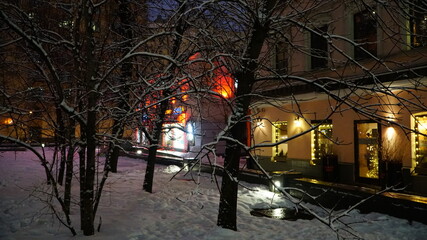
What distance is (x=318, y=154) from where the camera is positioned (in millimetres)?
16656

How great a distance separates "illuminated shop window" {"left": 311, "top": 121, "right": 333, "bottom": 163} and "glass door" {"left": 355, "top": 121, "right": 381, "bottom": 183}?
143 cm

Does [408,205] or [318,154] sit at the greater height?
[318,154]

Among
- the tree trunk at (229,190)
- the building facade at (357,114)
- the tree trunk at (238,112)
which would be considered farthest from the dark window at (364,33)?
the tree trunk at (229,190)

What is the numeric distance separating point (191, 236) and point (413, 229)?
5.66 meters

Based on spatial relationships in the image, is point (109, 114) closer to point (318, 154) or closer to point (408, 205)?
point (408, 205)

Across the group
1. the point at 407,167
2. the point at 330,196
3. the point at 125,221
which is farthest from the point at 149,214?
the point at 407,167

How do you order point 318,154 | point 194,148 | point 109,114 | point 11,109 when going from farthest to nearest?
point 194,148 < point 318,154 < point 109,114 < point 11,109

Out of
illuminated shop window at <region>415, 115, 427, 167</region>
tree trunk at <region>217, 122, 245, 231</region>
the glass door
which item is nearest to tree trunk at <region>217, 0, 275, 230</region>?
tree trunk at <region>217, 122, 245, 231</region>

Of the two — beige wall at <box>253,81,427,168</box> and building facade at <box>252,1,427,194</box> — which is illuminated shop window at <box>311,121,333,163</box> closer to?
building facade at <box>252,1,427,194</box>

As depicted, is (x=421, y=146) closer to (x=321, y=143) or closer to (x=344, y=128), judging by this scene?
(x=344, y=128)

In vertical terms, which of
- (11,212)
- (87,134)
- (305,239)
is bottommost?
(305,239)

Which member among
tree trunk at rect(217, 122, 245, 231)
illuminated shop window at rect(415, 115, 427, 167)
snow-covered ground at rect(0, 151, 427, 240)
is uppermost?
illuminated shop window at rect(415, 115, 427, 167)

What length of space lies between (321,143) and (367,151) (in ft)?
7.92

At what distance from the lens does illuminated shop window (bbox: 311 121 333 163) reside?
16.1 metres
